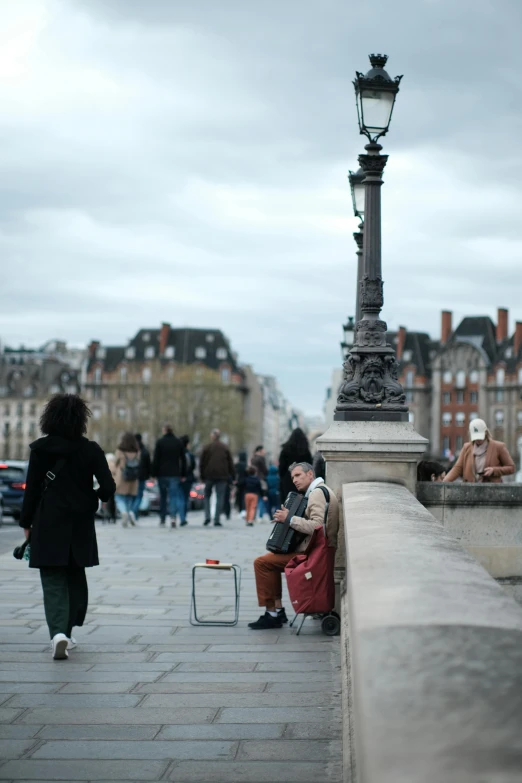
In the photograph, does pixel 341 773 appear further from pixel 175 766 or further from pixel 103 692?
pixel 103 692

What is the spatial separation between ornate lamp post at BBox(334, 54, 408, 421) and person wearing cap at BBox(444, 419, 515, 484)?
1.81 metres

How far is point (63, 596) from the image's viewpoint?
8133 mm

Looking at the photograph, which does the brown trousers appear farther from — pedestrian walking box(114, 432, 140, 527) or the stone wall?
pedestrian walking box(114, 432, 140, 527)

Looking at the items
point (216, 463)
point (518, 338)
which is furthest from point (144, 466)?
point (518, 338)

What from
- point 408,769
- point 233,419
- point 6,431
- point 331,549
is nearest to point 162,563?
point 331,549

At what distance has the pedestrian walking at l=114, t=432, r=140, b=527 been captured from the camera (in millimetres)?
23469

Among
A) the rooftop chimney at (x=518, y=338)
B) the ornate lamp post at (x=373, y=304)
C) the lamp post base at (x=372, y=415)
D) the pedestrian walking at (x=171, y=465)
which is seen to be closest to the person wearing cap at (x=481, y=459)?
the ornate lamp post at (x=373, y=304)

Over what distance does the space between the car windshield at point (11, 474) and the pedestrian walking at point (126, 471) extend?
6.24m

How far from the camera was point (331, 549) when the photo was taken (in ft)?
30.1

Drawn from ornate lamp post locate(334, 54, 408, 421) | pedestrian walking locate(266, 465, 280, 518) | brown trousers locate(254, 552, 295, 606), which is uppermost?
ornate lamp post locate(334, 54, 408, 421)

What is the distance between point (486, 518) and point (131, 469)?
1436 cm

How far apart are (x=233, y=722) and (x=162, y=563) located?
9563mm

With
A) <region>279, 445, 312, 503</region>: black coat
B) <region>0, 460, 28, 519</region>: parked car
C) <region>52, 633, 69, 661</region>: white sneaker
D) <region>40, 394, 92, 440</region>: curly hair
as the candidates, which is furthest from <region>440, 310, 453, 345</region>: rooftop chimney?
<region>52, 633, 69, 661</region>: white sneaker

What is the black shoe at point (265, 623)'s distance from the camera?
31.4 feet
